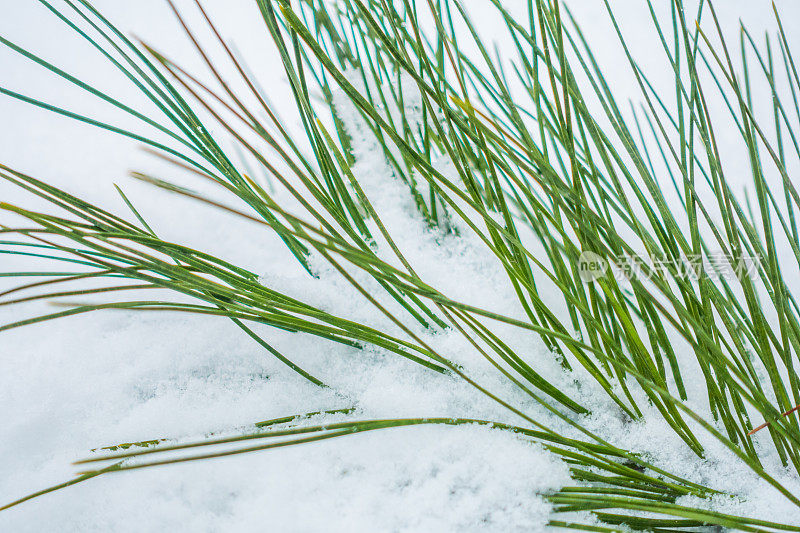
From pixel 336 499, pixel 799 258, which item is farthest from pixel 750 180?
pixel 336 499

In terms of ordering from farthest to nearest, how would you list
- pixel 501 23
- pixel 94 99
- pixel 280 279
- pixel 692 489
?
1. pixel 501 23
2. pixel 94 99
3. pixel 280 279
4. pixel 692 489

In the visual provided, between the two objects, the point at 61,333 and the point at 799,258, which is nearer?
the point at 799,258

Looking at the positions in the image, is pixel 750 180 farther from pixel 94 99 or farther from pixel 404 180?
pixel 94 99

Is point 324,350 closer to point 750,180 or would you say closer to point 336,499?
point 336,499

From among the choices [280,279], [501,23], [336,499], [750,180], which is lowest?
[336,499]

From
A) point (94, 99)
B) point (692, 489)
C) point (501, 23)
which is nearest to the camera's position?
point (692, 489)

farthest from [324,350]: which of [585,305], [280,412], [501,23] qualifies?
[501,23]

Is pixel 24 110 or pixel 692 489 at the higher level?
pixel 24 110
